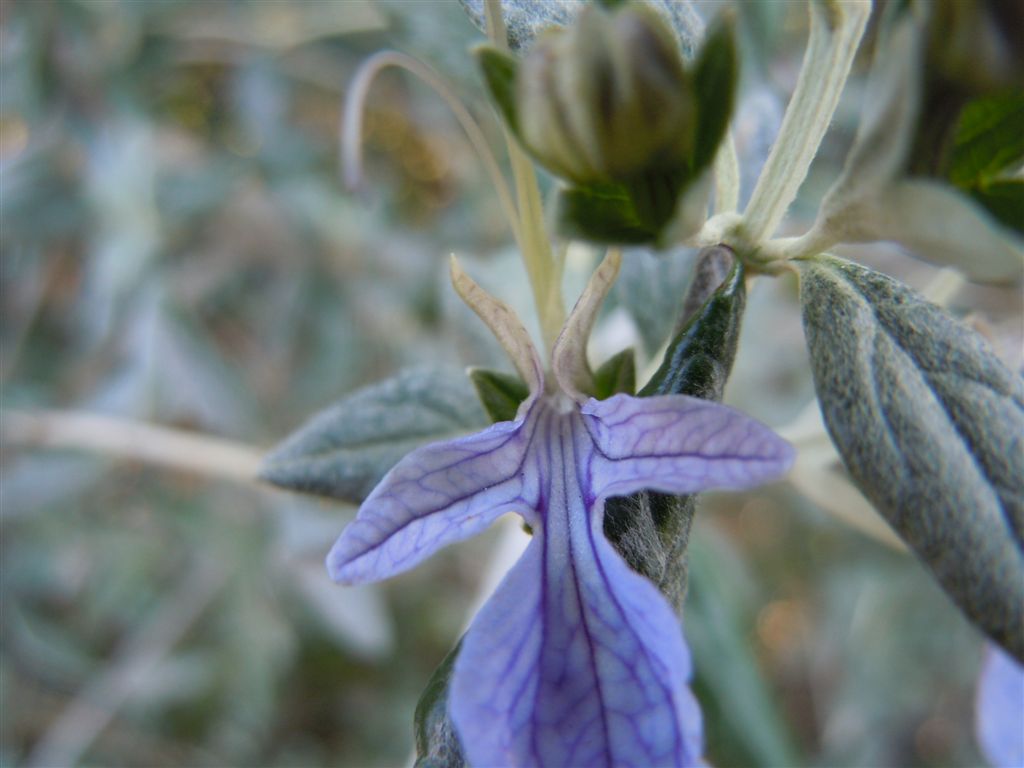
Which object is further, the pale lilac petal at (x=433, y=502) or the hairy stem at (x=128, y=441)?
the hairy stem at (x=128, y=441)

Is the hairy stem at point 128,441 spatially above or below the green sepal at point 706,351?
below

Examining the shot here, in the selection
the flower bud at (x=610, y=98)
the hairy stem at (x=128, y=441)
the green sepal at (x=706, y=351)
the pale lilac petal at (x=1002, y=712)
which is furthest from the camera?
the hairy stem at (x=128, y=441)

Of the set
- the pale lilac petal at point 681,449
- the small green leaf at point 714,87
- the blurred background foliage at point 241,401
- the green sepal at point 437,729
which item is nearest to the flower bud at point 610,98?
the small green leaf at point 714,87

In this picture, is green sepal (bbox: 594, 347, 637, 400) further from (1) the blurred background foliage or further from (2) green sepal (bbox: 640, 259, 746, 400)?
(1) the blurred background foliage

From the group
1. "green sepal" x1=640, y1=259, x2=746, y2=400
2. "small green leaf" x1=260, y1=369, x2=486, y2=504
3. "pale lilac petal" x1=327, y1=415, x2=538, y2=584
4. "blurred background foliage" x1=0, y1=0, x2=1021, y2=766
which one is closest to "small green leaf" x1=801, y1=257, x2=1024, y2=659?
"green sepal" x1=640, y1=259, x2=746, y2=400

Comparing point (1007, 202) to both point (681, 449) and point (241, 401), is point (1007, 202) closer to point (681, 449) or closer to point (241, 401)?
point (681, 449)

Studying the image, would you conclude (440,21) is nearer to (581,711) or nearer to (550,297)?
(550,297)

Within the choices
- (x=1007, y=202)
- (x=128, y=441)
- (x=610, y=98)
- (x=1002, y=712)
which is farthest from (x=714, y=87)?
(x=128, y=441)

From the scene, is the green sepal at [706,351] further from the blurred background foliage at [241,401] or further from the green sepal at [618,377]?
the blurred background foliage at [241,401]
